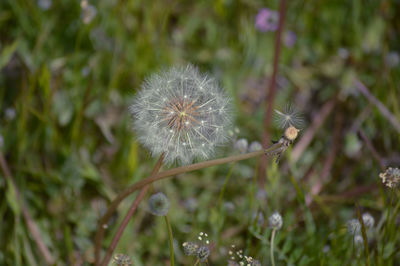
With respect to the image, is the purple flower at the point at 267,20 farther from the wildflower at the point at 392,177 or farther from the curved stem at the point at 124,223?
the curved stem at the point at 124,223

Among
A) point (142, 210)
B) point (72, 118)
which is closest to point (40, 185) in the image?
point (72, 118)

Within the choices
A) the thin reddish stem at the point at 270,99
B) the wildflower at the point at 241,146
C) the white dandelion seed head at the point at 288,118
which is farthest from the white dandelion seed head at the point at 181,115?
the thin reddish stem at the point at 270,99

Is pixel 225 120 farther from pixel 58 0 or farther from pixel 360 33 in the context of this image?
pixel 360 33

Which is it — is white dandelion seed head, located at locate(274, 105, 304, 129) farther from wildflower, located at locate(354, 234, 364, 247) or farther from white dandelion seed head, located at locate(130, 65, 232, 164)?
wildflower, located at locate(354, 234, 364, 247)

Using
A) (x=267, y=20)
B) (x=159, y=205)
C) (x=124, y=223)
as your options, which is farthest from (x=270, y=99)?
(x=124, y=223)

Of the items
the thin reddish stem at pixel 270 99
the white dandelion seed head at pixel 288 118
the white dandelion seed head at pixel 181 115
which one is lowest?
the white dandelion seed head at pixel 288 118

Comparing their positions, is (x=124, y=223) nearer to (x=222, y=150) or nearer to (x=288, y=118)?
(x=288, y=118)
